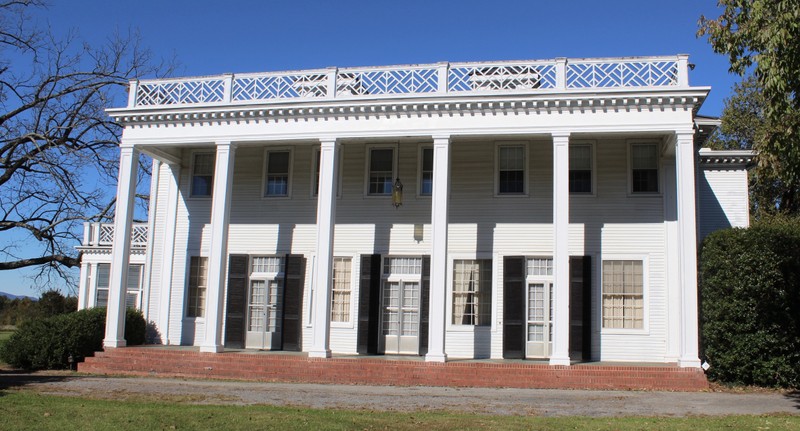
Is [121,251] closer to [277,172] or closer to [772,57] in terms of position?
[277,172]

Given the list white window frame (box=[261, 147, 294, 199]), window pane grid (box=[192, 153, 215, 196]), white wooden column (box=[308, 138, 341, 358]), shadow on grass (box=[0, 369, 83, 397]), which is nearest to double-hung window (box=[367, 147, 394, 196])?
white wooden column (box=[308, 138, 341, 358])

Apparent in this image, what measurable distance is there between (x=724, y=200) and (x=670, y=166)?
97.1 inches

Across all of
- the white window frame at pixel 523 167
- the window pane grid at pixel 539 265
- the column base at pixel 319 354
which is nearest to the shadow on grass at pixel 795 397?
the window pane grid at pixel 539 265

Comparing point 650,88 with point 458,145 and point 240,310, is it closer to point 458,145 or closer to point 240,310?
point 458,145

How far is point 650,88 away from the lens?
16.7 metres

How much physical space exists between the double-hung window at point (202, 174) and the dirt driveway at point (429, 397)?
6.91 metres

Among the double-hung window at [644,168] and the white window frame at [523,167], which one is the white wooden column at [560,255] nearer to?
the white window frame at [523,167]

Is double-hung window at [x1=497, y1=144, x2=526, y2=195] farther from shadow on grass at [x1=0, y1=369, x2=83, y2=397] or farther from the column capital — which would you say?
shadow on grass at [x1=0, y1=369, x2=83, y2=397]

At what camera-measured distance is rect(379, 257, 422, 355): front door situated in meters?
19.5

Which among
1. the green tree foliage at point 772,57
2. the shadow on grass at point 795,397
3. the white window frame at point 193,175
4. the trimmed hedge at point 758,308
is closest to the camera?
the green tree foliage at point 772,57

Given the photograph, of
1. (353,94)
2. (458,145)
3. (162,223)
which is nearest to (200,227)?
(162,223)

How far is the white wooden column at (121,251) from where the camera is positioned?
19.2 meters

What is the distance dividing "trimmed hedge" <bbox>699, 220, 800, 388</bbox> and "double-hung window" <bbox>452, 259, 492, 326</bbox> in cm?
585

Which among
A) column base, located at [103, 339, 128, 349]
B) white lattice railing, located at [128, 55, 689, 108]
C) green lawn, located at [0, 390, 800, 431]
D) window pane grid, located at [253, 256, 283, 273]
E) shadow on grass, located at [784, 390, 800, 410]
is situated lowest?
green lawn, located at [0, 390, 800, 431]
